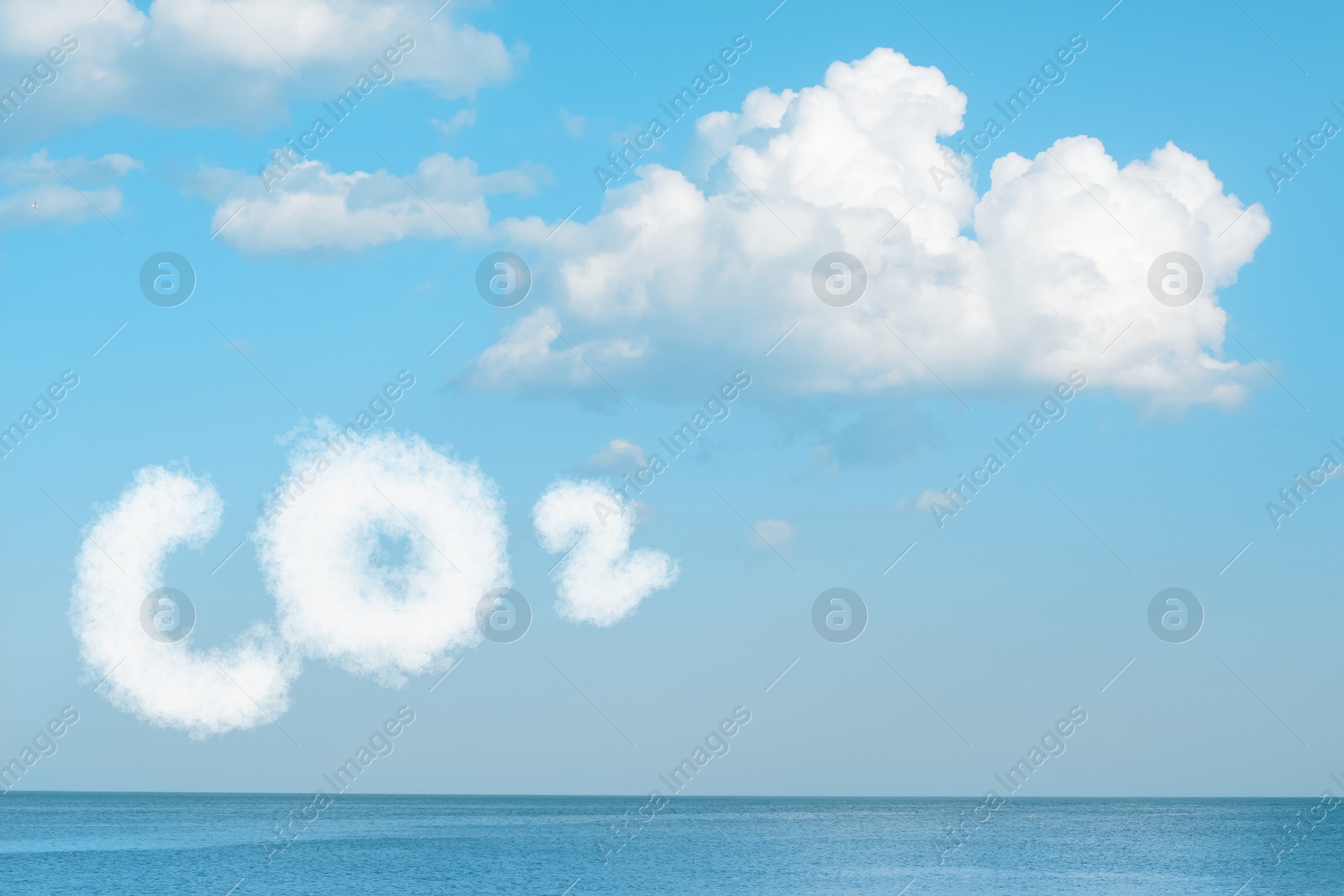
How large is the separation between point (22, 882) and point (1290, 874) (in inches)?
3377

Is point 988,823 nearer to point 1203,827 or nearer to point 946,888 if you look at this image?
point 1203,827

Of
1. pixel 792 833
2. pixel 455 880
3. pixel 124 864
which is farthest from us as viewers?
pixel 792 833

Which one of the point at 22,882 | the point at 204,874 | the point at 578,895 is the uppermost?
the point at 578,895

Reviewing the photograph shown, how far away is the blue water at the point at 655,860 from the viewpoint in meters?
75.6

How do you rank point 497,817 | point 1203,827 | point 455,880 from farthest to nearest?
point 497,817 → point 1203,827 → point 455,880

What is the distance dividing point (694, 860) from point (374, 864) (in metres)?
24.2

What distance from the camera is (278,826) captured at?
495 feet

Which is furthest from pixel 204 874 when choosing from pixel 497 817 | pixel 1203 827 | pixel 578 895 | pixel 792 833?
pixel 1203 827

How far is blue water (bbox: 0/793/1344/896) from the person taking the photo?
75562 millimetres

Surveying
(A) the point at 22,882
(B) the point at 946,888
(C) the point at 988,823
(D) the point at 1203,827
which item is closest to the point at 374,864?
(A) the point at 22,882

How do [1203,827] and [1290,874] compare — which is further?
[1203,827]

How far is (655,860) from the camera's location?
320ft

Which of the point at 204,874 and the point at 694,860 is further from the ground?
Answer: the point at 694,860

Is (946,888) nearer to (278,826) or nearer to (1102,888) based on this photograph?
(1102,888)
